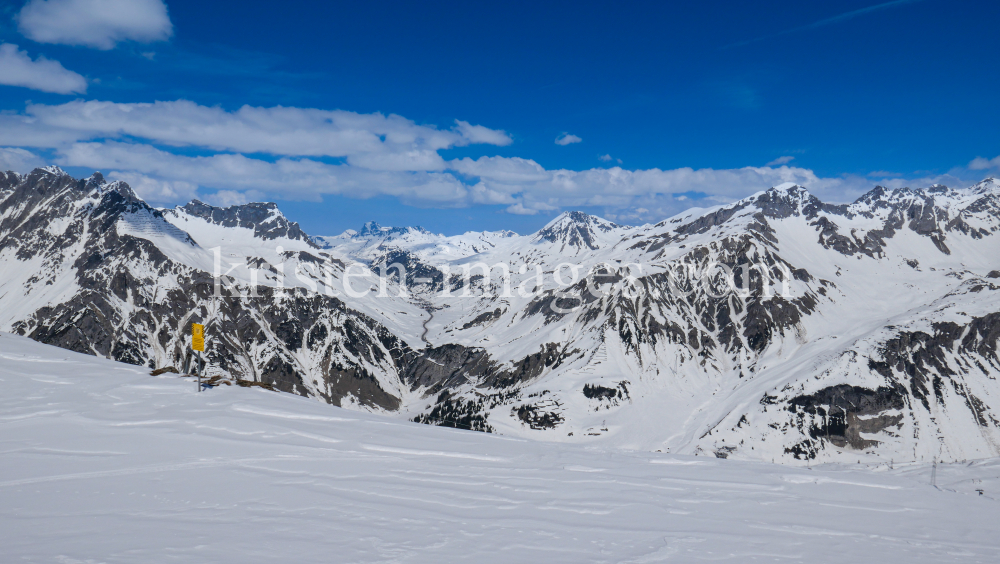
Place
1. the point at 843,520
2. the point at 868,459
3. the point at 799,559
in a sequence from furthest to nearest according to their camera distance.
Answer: the point at 868,459
the point at 843,520
the point at 799,559

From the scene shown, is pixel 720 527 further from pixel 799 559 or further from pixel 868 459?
pixel 868 459

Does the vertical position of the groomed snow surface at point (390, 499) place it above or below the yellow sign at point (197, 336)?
below

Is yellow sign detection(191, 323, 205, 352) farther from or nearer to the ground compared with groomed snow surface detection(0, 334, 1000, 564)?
farther from the ground

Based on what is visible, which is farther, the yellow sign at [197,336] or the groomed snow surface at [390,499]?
the yellow sign at [197,336]

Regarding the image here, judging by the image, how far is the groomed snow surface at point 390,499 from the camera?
10.2m

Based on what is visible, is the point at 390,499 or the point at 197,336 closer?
the point at 390,499

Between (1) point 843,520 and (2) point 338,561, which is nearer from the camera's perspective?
(2) point 338,561

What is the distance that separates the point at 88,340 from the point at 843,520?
9387 inches

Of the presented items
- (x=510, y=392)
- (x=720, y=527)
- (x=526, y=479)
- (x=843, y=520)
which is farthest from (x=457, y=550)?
(x=510, y=392)

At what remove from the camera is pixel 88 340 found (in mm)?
190875

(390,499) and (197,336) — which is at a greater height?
(197,336)

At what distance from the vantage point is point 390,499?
12.6 m

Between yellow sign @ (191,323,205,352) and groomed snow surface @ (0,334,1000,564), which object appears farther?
yellow sign @ (191,323,205,352)

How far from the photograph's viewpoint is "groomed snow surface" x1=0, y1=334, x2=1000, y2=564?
10156 millimetres
